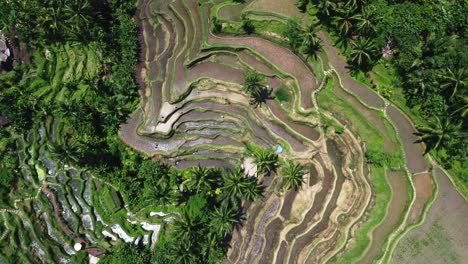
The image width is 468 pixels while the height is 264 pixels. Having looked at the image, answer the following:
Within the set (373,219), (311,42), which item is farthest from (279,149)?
(311,42)

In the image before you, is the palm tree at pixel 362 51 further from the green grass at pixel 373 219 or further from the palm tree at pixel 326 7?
the green grass at pixel 373 219

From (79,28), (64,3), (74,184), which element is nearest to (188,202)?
(74,184)

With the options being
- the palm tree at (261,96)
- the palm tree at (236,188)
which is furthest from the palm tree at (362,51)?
the palm tree at (236,188)

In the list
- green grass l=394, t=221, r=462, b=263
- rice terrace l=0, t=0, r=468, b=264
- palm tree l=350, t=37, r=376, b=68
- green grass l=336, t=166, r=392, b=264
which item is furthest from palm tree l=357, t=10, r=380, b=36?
green grass l=394, t=221, r=462, b=263

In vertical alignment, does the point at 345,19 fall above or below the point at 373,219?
above

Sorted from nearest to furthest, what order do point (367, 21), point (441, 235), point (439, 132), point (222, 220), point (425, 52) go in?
point (439, 132) < point (425, 52) < point (441, 235) < point (367, 21) < point (222, 220)

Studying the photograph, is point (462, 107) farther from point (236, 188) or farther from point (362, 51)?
point (236, 188)
